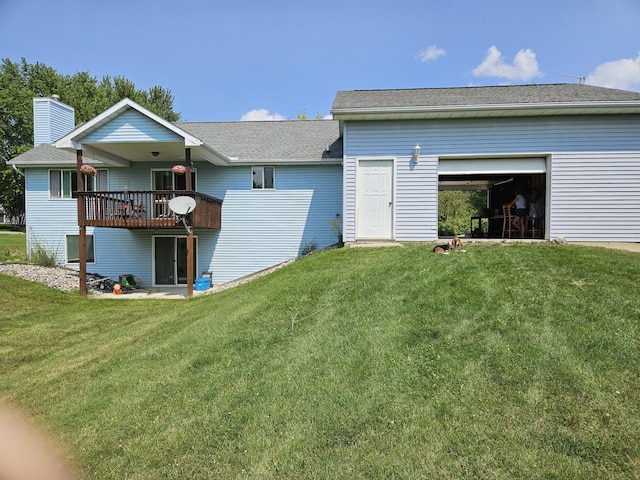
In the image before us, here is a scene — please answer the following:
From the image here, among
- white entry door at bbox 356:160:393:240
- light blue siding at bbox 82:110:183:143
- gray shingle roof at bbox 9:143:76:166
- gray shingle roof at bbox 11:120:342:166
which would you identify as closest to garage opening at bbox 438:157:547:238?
white entry door at bbox 356:160:393:240

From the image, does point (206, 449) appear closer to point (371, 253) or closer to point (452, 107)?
point (371, 253)

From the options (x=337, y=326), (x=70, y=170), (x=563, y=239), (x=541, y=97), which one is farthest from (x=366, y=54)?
(x=70, y=170)

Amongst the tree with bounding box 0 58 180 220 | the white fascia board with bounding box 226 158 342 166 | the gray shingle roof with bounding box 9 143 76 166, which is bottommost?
the white fascia board with bounding box 226 158 342 166

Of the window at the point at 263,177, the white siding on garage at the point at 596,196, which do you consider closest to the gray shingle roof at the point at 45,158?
the window at the point at 263,177

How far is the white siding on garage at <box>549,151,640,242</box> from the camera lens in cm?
959

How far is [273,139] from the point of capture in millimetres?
14844

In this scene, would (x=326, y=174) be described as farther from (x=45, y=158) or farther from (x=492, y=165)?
(x=45, y=158)

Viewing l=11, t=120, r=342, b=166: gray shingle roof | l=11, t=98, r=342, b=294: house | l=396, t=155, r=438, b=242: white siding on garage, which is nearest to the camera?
l=396, t=155, r=438, b=242: white siding on garage

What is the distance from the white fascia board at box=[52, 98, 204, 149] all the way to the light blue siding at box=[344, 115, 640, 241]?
460 cm

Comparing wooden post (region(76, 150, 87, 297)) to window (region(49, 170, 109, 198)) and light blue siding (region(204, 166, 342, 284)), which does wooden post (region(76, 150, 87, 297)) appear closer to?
window (region(49, 170, 109, 198))

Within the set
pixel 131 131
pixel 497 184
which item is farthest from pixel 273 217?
pixel 497 184

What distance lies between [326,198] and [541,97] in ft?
22.6

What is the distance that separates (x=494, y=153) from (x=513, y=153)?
1.58ft

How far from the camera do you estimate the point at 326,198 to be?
43.3 ft
